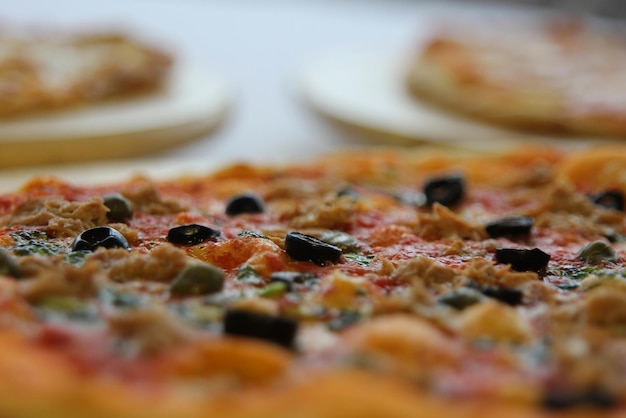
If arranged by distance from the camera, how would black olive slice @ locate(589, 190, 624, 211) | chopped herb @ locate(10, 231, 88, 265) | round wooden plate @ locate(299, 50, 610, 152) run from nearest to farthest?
chopped herb @ locate(10, 231, 88, 265) < black olive slice @ locate(589, 190, 624, 211) < round wooden plate @ locate(299, 50, 610, 152)

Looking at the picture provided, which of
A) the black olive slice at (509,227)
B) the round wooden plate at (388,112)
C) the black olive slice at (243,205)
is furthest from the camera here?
the round wooden plate at (388,112)

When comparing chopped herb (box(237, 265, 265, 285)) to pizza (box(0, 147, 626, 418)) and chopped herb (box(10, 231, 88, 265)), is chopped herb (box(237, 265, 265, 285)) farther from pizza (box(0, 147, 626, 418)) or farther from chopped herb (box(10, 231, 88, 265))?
chopped herb (box(10, 231, 88, 265))

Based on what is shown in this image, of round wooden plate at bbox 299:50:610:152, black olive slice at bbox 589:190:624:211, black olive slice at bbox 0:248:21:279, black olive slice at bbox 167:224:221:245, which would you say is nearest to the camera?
black olive slice at bbox 0:248:21:279

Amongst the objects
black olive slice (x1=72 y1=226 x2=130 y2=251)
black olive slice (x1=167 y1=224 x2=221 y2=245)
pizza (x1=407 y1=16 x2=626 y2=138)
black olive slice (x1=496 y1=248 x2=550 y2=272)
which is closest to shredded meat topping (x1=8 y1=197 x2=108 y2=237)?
black olive slice (x1=72 y1=226 x2=130 y2=251)

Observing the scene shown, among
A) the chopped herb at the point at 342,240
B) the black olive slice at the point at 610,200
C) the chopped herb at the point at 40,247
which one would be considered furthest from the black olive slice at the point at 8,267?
the black olive slice at the point at 610,200

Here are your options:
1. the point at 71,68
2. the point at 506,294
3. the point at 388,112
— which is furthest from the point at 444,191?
the point at 71,68

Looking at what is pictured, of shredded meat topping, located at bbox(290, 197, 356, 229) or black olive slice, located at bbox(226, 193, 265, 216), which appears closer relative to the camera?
shredded meat topping, located at bbox(290, 197, 356, 229)

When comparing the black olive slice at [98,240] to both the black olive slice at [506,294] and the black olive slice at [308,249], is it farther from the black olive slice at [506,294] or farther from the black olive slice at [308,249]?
the black olive slice at [506,294]
